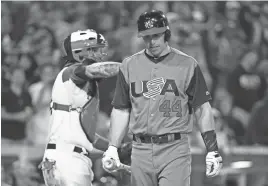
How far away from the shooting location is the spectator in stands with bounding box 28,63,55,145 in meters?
8.75

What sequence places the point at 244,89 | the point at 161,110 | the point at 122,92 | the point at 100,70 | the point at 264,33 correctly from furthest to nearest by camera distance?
the point at 264,33 → the point at 244,89 → the point at 100,70 → the point at 122,92 → the point at 161,110

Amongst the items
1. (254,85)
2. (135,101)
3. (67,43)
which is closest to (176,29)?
(254,85)

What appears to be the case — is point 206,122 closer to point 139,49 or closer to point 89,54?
point 89,54

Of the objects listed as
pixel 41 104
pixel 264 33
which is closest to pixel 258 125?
pixel 264 33

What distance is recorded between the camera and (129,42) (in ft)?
32.1

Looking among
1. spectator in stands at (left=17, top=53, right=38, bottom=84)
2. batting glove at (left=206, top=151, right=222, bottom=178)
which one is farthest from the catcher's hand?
spectator in stands at (left=17, top=53, right=38, bottom=84)

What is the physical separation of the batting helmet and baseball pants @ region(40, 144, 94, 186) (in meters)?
1.29

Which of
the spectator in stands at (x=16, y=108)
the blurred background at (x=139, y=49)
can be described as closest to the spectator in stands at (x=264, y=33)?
the blurred background at (x=139, y=49)

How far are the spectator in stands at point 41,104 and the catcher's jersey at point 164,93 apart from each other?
4.22 metres

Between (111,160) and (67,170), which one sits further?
(67,170)

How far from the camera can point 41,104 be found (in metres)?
9.05

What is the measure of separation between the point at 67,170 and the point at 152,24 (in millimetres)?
1493

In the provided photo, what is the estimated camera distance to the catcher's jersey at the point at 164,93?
Answer: 4477mm

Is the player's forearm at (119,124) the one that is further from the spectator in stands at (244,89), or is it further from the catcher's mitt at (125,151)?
the spectator in stands at (244,89)
